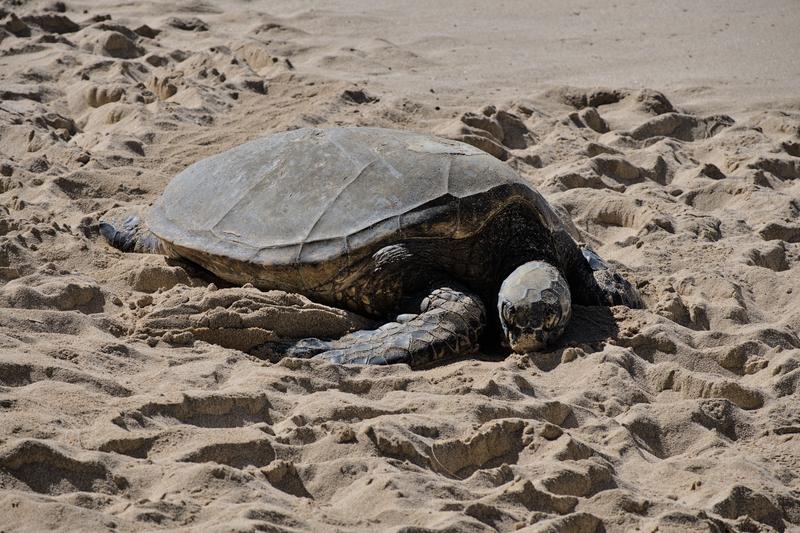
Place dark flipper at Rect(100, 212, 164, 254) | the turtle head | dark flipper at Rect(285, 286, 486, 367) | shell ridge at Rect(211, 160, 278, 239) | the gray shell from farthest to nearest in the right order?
1. dark flipper at Rect(100, 212, 164, 254)
2. shell ridge at Rect(211, 160, 278, 239)
3. the gray shell
4. the turtle head
5. dark flipper at Rect(285, 286, 486, 367)

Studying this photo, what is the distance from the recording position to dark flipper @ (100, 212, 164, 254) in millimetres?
4758

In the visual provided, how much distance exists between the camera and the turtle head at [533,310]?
4012 millimetres

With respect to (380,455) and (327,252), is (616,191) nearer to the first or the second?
(327,252)

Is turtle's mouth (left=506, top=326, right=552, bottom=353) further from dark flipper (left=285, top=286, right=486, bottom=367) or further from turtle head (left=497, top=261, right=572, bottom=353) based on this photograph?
dark flipper (left=285, top=286, right=486, bottom=367)

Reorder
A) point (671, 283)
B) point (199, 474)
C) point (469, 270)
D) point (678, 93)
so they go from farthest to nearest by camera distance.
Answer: point (678, 93), point (671, 283), point (469, 270), point (199, 474)

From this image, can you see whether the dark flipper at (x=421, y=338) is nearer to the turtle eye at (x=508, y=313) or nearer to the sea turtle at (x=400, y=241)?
the sea turtle at (x=400, y=241)

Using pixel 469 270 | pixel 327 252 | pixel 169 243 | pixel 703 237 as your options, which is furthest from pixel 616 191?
pixel 169 243

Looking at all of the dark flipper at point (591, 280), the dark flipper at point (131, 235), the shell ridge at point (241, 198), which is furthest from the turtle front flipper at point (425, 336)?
the dark flipper at point (131, 235)

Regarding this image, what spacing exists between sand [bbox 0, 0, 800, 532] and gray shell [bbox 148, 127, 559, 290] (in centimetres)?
20

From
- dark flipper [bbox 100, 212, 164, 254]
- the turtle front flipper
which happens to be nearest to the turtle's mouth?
the turtle front flipper

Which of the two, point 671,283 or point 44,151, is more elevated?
point 44,151

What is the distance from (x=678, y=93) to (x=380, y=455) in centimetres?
580

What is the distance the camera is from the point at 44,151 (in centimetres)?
571

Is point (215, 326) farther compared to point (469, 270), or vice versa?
point (469, 270)
